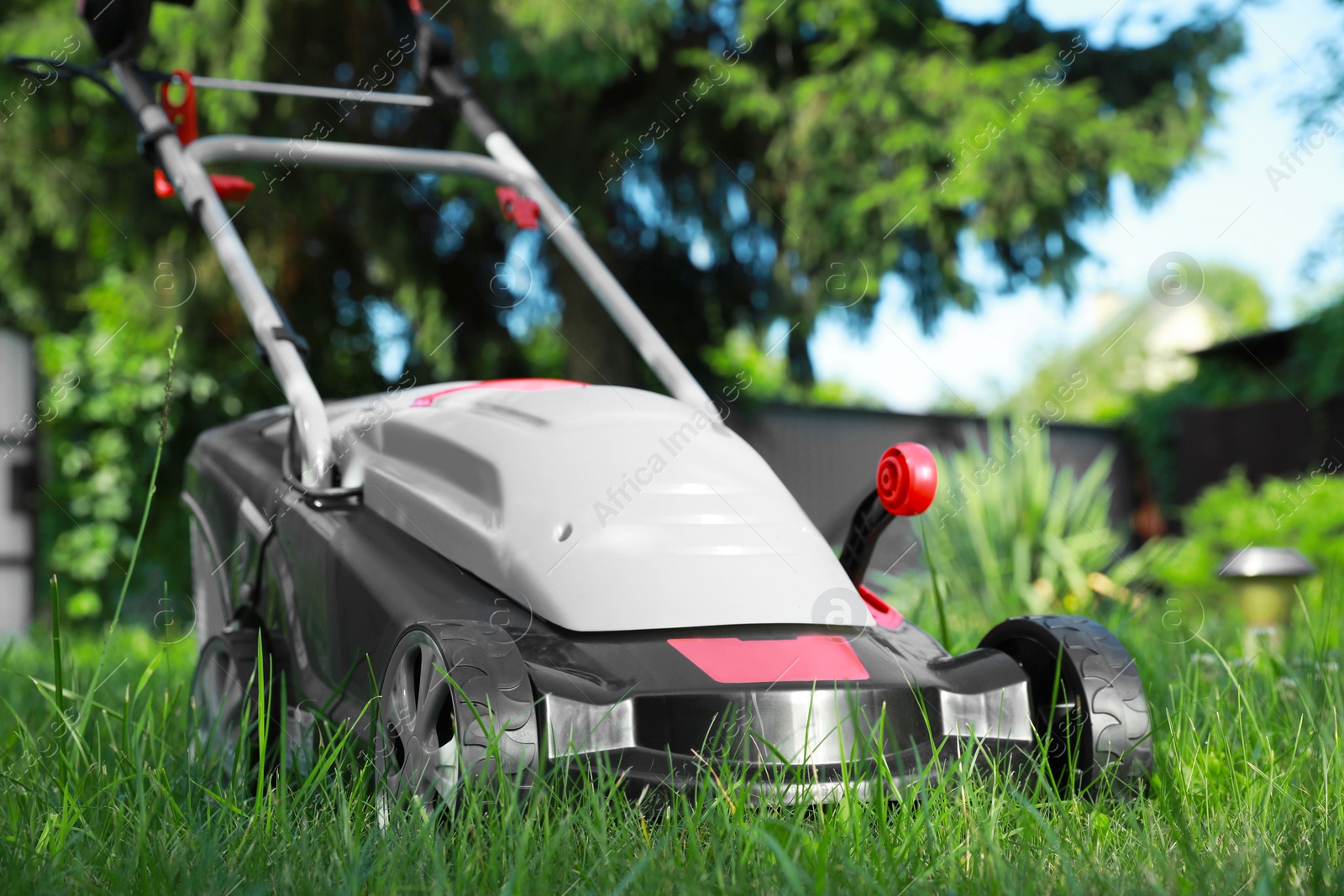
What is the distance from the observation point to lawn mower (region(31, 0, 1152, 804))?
131 cm

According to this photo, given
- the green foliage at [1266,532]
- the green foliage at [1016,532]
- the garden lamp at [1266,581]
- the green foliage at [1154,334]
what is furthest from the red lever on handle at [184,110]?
the green foliage at [1154,334]

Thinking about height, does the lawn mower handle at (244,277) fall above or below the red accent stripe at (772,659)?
above

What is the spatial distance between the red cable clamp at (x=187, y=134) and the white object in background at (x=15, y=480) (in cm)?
414

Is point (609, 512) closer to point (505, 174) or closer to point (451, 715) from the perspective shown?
point (451, 715)

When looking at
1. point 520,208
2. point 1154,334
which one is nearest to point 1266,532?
point 520,208

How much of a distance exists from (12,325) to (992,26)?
565 centimetres

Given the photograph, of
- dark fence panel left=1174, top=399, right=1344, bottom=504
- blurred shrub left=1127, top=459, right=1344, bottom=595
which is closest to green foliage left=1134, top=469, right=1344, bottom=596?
blurred shrub left=1127, top=459, right=1344, bottom=595

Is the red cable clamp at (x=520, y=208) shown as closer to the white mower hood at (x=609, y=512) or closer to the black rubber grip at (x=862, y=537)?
the white mower hood at (x=609, y=512)

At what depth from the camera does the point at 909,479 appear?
1.60m

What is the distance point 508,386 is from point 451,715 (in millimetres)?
844

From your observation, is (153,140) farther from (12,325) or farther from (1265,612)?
(12,325)

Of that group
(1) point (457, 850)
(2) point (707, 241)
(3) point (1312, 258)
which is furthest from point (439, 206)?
A: (3) point (1312, 258)

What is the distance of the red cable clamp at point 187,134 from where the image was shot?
2352 mm

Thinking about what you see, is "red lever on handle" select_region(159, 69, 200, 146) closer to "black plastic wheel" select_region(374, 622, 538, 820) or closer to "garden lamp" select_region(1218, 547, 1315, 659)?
"black plastic wheel" select_region(374, 622, 538, 820)
